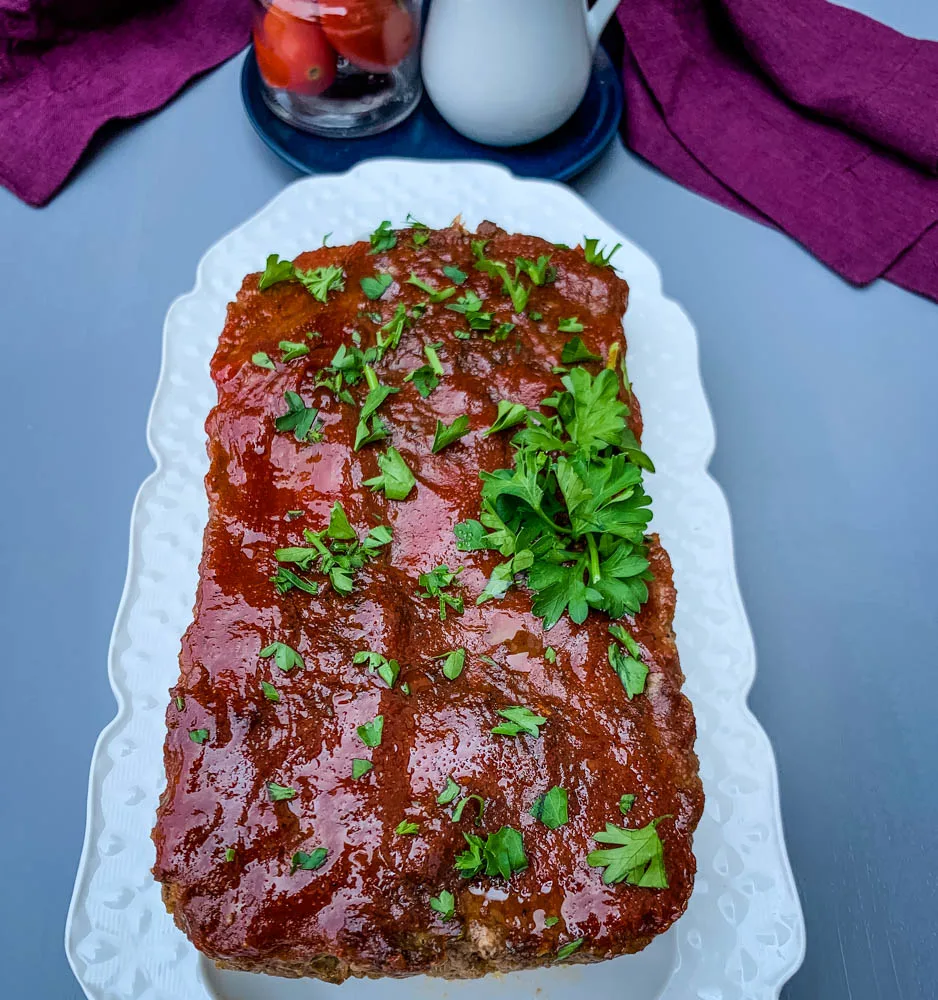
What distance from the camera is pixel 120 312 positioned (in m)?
3.02

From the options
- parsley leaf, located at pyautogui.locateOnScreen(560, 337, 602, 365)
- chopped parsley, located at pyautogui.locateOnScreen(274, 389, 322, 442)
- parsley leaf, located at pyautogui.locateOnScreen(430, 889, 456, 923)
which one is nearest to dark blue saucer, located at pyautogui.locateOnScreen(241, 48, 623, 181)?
parsley leaf, located at pyautogui.locateOnScreen(560, 337, 602, 365)

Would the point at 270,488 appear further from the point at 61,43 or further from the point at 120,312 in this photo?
the point at 61,43

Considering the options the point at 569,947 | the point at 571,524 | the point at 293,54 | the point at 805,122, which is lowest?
the point at 569,947

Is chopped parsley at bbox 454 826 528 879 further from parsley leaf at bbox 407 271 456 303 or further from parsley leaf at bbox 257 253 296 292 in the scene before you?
parsley leaf at bbox 257 253 296 292

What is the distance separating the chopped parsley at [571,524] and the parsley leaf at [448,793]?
0.40m

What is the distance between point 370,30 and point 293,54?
0.26m

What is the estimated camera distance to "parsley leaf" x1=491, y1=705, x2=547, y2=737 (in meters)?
1.85

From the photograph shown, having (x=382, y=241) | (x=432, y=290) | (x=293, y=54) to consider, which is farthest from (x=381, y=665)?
(x=293, y=54)

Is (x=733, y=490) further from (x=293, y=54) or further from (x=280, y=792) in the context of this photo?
Result: (x=293, y=54)

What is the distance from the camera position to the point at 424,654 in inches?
77.4

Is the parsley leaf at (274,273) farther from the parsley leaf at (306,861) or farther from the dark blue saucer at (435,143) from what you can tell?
the parsley leaf at (306,861)

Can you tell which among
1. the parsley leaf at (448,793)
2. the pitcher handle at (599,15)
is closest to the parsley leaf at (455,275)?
the pitcher handle at (599,15)

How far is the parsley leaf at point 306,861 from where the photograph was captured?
1736 millimetres

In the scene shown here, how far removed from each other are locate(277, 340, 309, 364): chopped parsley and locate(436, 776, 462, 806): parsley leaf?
3.59 ft
